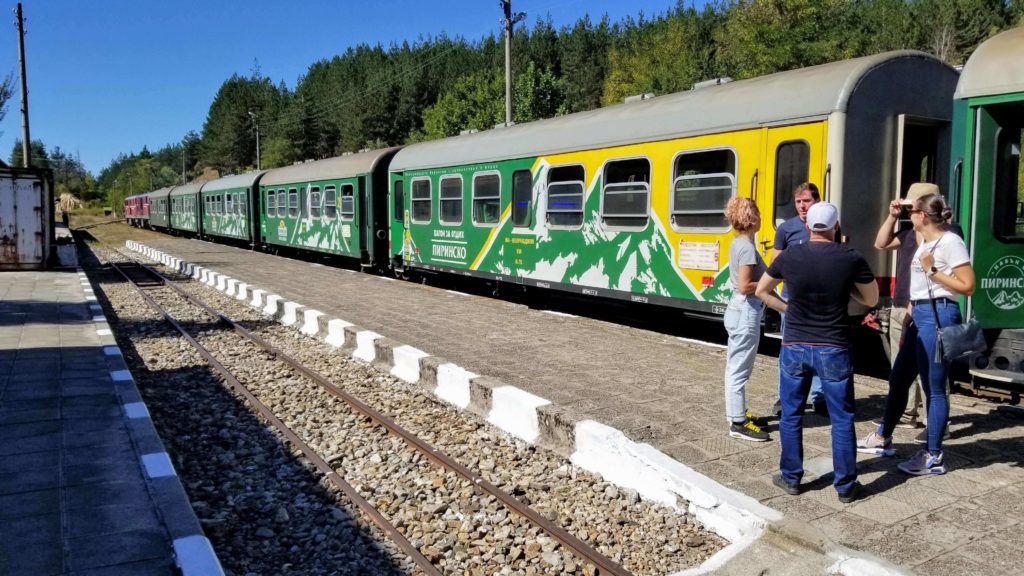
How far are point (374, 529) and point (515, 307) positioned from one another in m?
8.21

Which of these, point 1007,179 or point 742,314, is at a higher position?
point 1007,179

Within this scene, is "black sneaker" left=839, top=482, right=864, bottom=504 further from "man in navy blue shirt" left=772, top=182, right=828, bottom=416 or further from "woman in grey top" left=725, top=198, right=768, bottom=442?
"man in navy blue shirt" left=772, top=182, right=828, bottom=416

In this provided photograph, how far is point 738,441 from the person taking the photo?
5.27 meters

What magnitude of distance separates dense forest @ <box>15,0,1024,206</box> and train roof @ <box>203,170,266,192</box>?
16.6 meters

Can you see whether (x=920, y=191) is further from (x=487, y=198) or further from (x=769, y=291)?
(x=487, y=198)

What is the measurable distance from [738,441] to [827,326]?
4.68 ft

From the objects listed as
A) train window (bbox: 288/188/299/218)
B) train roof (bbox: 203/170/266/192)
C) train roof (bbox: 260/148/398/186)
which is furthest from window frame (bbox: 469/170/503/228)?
train roof (bbox: 203/170/266/192)

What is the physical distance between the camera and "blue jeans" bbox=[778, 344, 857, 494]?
412cm

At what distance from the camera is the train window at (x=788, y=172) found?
7383 mm

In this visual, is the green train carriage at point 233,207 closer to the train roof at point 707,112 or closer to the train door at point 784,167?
the train roof at point 707,112

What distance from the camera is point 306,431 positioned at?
6578mm

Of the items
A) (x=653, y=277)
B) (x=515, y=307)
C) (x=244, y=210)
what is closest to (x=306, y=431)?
(x=653, y=277)

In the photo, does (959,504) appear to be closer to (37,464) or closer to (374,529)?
(374,529)

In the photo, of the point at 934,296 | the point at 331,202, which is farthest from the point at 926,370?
the point at 331,202
